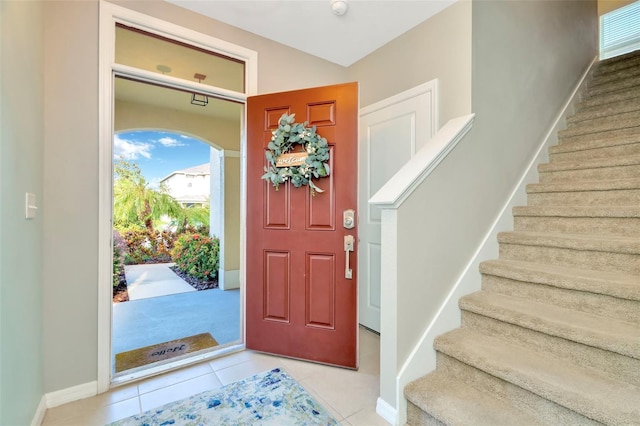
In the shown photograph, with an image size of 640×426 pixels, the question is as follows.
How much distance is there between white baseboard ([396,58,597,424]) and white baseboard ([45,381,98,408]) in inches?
73.6

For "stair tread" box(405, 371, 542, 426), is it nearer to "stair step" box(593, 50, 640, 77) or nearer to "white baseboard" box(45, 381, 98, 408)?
"white baseboard" box(45, 381, 98, 408)

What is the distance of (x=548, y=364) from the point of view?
136cm

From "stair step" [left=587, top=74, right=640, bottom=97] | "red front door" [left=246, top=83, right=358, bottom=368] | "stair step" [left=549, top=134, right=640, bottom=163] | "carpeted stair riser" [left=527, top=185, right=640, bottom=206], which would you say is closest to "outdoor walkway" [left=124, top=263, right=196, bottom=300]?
"red front door" [left=246, top=83, right=358, bottom=368]

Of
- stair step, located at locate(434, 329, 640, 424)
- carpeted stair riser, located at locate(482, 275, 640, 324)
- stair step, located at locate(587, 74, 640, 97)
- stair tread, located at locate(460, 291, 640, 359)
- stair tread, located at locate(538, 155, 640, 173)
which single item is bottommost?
stair step, located at locate(434, 329, 640, 424)

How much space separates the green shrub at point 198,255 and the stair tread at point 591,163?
15.4 ft

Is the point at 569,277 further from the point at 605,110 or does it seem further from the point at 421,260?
the point at 605,110

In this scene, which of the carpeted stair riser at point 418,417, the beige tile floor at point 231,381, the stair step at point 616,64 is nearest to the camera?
the carpeted stair riser at point 418,417

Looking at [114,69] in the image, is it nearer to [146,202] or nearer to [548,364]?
[548,364]

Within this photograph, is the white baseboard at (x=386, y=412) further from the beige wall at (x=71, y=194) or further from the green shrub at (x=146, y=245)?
the green shrub at (x=146, y=245)

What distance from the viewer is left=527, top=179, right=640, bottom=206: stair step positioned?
1.90 m

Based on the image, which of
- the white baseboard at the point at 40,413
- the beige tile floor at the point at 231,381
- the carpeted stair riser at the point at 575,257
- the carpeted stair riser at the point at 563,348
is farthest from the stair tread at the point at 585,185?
the white baseboard at the point at 40,413

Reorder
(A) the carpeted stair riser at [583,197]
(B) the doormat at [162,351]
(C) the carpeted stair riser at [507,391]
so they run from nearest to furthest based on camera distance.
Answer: (C) the carpeted stair riser at [507,391]
(A) the carpeted stair riser at [583,197]
(B) the doormat at [162,351]

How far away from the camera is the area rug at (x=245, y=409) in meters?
1.55

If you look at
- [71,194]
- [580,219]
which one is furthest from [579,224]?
[71,194]
